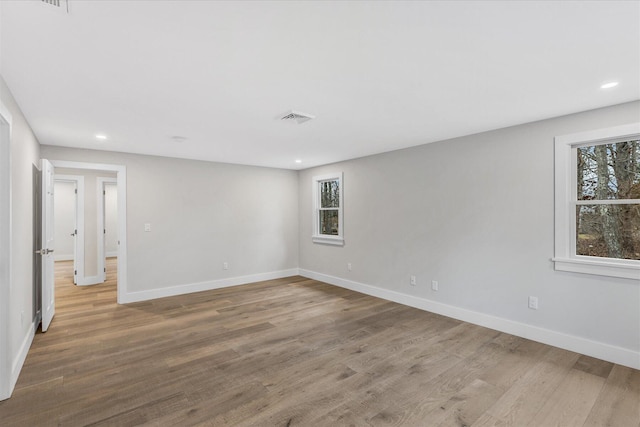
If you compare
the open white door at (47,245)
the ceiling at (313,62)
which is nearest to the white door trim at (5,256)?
the ceiling at (313,62)

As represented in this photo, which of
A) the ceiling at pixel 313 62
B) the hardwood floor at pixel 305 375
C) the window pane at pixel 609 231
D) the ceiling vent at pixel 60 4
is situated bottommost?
the hardwood floor at pixel 305 375

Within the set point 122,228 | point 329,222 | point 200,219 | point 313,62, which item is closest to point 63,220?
point 122,228

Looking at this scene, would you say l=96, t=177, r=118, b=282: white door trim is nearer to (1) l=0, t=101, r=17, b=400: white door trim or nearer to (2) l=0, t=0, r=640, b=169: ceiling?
(2) l=0, t=0, r=640, b=169: ceiling

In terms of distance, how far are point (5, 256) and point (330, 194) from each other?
15.5 ft

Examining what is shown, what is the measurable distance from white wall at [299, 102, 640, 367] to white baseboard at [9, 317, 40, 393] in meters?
4.27

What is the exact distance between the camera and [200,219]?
550cm

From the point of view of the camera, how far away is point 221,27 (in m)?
1.64

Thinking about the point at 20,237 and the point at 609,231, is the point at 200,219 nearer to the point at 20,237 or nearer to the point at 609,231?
the point at 20,237

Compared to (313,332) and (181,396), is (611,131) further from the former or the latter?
(181,396)

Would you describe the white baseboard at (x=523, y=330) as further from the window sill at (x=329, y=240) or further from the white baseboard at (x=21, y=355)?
the white baseboard at (x=21, y=355)

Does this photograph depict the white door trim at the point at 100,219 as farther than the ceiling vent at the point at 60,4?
Yes

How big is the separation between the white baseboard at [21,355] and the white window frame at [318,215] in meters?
4.33

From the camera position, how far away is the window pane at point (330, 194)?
237 inches

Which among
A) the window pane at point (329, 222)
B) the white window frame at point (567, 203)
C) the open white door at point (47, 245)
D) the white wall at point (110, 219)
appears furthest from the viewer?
the white wall at point (110, 219)
